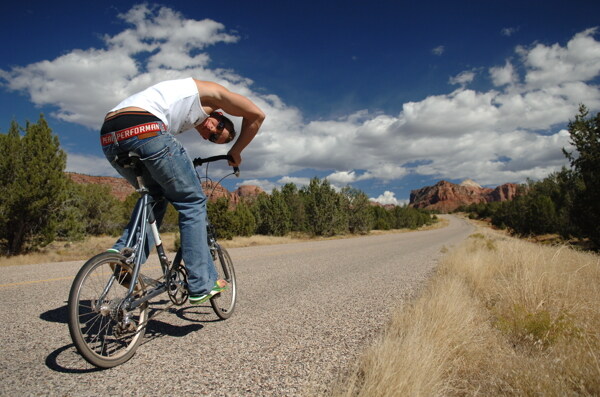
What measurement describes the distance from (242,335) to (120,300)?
2.96 feet

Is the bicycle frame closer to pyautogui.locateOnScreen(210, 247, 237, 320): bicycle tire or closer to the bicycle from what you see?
the bicycle

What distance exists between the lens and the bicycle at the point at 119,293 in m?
1.90

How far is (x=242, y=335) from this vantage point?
2.59 m

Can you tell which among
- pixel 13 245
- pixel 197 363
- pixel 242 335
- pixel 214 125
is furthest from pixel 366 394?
pixel 13 245

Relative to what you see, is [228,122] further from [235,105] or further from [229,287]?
[229,287]

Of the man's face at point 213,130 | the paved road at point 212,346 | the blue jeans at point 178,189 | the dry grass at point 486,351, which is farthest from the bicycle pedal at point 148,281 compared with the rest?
the dry grass at point 486,351

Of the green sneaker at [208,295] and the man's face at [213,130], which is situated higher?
the man's face at [213,130]

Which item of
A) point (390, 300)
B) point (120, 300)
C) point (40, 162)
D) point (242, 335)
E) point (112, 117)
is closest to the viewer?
point (120, 300)

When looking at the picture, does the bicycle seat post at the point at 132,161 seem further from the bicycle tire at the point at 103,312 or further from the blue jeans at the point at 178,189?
the bicycle tire at the point at 103,312

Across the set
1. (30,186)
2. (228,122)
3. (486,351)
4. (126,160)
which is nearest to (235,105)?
(228,122)

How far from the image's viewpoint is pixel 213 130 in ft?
9.18

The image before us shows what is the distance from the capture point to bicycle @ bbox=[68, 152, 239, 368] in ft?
6.24

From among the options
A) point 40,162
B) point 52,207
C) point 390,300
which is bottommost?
point 390,300

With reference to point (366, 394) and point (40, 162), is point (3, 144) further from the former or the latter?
point (366, 394)
